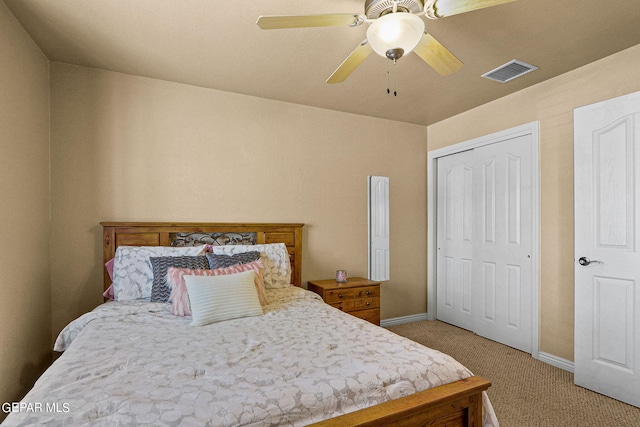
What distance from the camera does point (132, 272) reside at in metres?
→ 2.49

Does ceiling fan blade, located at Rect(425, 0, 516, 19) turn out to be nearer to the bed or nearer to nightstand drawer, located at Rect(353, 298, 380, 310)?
the bed

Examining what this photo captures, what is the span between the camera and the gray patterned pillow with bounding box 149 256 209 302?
235 cm

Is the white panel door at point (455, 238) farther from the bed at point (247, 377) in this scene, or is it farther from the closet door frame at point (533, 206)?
the bed at point (247, 377)

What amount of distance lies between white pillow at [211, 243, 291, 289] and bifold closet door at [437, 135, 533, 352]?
82.3 inches

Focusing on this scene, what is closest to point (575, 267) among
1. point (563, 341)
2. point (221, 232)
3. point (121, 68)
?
point (563, 341)

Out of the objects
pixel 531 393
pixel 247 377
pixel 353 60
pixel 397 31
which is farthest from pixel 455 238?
pixel 247 377

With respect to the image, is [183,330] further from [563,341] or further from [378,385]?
[563,341]

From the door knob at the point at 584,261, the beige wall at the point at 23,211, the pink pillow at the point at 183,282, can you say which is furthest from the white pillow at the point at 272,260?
the door knob at the point at 584,261

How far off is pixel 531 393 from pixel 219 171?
3.04m

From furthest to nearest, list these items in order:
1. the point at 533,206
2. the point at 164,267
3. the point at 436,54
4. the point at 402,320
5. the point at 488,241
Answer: the point at 402,320 → the point at 488,241 → the point at 533,206 → the point at 164,267 → the point at 436,54

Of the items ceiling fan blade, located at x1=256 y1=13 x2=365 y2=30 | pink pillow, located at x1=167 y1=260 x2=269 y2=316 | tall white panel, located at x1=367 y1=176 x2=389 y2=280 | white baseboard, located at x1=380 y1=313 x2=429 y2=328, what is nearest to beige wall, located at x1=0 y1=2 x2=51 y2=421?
pink pillow, located at x1=167 y1=260 x2=269 y2=316

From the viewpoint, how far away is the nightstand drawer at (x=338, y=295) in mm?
3193

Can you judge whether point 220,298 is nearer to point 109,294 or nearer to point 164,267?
point 164,267

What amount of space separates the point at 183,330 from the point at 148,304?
22.5 inches
